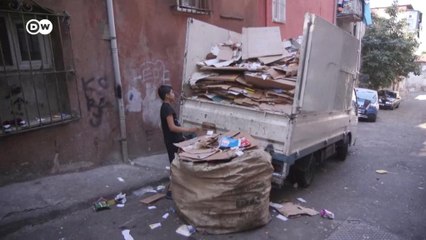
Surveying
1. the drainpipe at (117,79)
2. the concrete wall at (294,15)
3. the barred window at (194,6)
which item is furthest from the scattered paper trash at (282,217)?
the concrete wall at (294,15)

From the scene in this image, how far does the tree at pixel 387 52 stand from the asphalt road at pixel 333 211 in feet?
56.6

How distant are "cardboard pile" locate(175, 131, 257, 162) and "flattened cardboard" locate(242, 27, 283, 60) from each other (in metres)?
1.83

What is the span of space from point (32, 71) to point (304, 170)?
415 centimetres

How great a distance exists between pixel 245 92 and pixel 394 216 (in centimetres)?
254

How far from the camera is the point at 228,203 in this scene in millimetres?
3688

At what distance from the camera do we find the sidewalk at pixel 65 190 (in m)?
3.99

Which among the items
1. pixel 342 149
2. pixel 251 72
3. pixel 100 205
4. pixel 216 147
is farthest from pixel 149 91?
pixel 342 149

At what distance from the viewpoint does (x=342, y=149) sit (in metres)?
7.29

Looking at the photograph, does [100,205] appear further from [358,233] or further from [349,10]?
[349,10]

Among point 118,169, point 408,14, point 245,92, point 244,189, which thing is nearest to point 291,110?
point 245,92

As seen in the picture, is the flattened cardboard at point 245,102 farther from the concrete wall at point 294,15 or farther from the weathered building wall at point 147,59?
the concrete wall at point 294,15

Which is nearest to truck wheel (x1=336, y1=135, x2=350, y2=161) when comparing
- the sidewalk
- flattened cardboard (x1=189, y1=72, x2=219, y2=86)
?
A: flattened cardboard (x1=189, y1=72, x2=219, y2=86)

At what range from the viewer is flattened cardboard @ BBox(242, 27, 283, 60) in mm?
5650

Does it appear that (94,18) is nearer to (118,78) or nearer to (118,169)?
(118,78)
